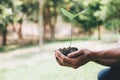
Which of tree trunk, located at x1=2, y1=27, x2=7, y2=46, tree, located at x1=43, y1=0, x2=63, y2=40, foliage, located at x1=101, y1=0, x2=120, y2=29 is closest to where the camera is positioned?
foliage, located at x1=101, y1=0, x2=120, y2=29

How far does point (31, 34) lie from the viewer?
19.8m

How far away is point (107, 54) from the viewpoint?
128cm

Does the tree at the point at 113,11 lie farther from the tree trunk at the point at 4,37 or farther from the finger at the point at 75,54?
the finger at the point at 75,54

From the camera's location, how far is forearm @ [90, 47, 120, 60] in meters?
1.27

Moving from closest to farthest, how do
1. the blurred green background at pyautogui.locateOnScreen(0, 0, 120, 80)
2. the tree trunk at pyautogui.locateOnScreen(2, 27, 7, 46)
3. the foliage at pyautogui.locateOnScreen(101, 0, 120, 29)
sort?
1. the foliage at pyautogui.locateOnScreen(101, 0, 120, 29)
2. the blurred green background at pyautogui.locateOnScreen(0, 0, 120, 80)
3. the tree trunk at pyautogui.locateOnScreen(2, 27, 7, 46)

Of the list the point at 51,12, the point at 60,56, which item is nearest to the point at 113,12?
the point at 51,12

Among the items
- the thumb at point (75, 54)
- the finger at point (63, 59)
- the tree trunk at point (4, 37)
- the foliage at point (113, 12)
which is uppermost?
the foliage at point (113, 12)

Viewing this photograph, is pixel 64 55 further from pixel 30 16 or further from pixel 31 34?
pixel 31 34

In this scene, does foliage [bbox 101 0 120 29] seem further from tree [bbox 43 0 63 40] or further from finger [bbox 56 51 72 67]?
finger [bbox 56 51 72 67]

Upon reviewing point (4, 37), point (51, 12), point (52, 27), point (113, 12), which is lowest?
point (4, 37)

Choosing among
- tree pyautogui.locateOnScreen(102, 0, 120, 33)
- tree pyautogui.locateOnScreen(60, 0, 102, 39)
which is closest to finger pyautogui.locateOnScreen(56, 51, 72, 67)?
tree pyautogui.locateOnScreen(102, 0, 120, 33)

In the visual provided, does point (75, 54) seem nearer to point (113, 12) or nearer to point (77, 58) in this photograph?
point (77, 58)

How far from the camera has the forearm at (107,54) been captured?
4.15 ft

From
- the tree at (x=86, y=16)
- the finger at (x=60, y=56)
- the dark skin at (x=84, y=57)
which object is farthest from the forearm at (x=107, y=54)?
the tree at (x=86, y=16)
